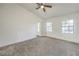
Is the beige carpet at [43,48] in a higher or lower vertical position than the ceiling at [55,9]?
lower

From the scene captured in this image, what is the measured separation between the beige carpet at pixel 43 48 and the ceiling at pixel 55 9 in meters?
0.48

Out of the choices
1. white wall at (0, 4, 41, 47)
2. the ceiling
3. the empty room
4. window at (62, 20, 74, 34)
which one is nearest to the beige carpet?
the empty room

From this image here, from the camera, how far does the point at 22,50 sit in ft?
7.23

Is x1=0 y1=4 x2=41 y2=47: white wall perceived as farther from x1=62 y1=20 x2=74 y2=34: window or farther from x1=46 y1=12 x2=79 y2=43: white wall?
x1=62 y1=20 x2=74 y2=34: window

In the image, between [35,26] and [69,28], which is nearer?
[69,28]

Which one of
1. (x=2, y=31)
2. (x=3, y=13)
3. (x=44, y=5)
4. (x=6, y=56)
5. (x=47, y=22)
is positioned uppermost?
(x=44, y=5)

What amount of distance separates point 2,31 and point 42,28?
2.61 feet

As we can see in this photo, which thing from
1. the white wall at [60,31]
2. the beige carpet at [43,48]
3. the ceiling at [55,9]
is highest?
the ceiling at [55,9]

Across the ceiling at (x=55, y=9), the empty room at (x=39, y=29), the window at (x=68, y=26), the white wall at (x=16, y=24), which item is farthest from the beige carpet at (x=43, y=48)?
the ceiling at (x=55, y=9)

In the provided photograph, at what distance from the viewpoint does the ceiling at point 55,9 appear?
2111 millimetres

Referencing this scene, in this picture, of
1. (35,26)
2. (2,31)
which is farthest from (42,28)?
(2,31)

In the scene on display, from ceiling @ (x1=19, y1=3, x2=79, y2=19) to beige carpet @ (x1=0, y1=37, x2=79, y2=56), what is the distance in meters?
0.48

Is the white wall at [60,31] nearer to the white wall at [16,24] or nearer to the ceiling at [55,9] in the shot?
the ceiling at [55,9]

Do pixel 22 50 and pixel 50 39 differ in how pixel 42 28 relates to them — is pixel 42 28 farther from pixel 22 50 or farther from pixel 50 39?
pixel 22 50
